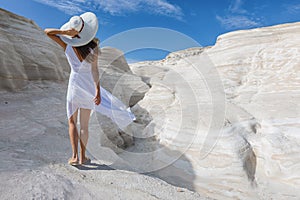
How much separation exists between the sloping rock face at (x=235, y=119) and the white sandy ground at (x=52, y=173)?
3.61 ft

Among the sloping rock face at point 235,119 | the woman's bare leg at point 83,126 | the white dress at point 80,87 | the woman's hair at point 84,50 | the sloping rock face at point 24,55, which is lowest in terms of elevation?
the sloping rock face at point 24,55

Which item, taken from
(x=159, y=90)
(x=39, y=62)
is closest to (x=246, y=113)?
(x=159, y=90)

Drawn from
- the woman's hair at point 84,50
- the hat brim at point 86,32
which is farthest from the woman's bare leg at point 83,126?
the hat brim at point 86,32

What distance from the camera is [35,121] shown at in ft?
14.2

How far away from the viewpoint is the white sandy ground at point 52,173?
1.94 m

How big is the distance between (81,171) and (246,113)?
3225 millimetres

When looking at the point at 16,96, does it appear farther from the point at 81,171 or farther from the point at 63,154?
the point at 81,171

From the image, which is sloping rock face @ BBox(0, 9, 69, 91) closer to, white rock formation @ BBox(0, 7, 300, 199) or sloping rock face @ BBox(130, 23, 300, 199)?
white rock formation @ BBox(0, 7, 300, 199)

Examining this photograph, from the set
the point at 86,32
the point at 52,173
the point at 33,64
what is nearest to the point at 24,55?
the point at 33,64

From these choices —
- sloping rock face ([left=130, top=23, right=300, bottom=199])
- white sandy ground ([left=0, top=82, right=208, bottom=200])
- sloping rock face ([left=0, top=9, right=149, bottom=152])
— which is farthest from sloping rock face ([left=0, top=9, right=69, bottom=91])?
sloping rock face ([left=130, top=23, right=300, bottom=199])

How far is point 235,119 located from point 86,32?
10.1 ft

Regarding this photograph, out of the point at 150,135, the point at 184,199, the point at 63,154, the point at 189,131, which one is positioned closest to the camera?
the point at 184,199

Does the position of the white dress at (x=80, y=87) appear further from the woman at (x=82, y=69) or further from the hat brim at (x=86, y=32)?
the hat brim at (x=86, y=32)

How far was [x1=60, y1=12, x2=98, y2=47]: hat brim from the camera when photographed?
7.86 ft
